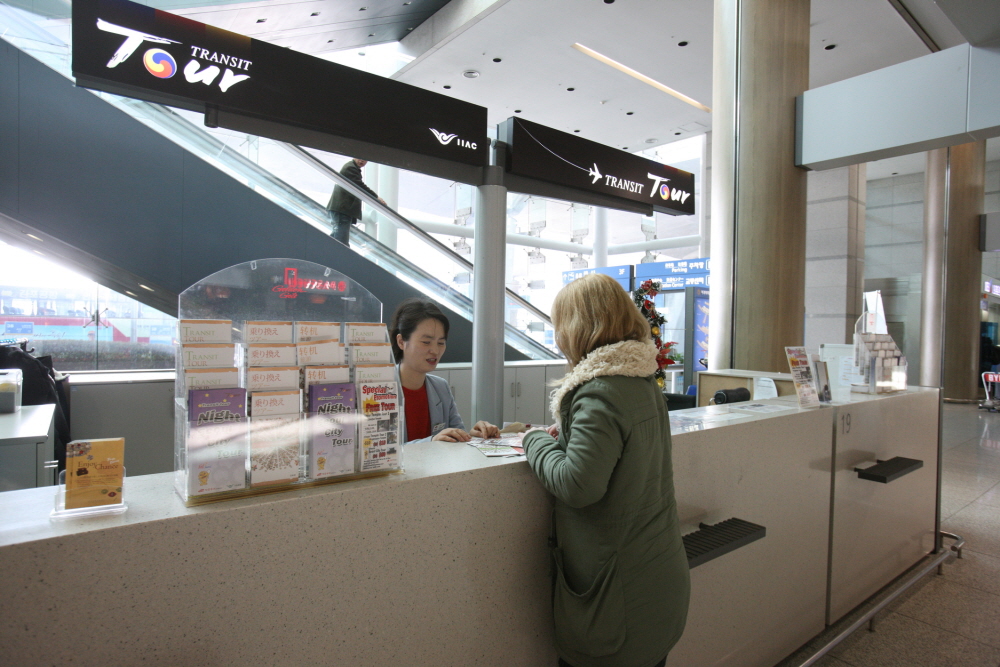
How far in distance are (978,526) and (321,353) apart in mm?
4912

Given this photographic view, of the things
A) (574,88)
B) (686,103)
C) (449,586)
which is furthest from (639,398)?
(686,103)

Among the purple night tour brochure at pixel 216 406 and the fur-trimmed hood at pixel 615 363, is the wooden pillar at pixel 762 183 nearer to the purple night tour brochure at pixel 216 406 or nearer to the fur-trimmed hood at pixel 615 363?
the fur-trimmed hood at pixel 615 363

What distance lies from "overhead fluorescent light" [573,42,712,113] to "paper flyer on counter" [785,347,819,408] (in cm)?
670

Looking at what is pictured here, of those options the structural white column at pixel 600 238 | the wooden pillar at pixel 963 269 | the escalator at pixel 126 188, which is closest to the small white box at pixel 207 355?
the escalator at pixel 126 188

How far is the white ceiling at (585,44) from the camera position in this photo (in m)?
6.96

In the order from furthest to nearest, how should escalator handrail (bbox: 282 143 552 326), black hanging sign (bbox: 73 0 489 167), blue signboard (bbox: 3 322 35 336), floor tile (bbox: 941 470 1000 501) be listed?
1. escalator handrail (bbox: 282 143 552 326)
2. blue signboard (bbox: 3 322 35 336)
3. floor tile (bbox: 941 470 1000 501)
4. black hanging sign (bbox: 73 0 489 167)

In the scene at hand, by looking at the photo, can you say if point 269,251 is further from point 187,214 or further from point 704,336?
point 704,336

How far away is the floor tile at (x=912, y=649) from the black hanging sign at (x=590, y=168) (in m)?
3.69

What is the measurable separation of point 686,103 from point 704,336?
171 inches

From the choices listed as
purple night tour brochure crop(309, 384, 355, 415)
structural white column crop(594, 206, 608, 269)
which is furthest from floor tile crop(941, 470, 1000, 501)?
structural white column crop(594, 206, 608, 269)

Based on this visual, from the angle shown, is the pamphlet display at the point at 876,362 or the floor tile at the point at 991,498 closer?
the pamphlet display at the point at 876,362

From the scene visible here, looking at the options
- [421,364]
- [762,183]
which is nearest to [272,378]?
[421,364]

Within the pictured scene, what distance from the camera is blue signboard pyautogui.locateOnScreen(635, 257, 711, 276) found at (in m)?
10.4

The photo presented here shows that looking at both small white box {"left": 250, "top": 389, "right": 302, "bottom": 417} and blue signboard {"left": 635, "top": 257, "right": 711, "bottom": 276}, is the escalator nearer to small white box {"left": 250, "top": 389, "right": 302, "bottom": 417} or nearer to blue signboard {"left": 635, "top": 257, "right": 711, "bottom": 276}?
small white box {"left": 250, "top": 389, "right": 302, "bottom": 417}
